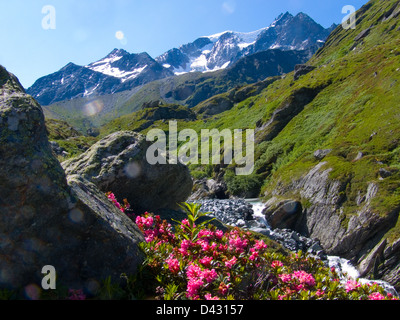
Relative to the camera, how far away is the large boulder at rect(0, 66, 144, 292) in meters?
4.65

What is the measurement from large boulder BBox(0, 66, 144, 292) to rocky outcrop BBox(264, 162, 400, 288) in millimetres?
15859

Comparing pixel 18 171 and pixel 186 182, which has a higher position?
pixel 18 171

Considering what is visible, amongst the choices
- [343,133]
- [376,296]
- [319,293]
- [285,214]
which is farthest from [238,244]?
[343,133]

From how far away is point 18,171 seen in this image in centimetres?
474

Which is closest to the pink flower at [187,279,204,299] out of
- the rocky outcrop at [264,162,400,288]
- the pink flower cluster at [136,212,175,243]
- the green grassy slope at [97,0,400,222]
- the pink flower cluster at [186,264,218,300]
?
the pink flower cluster at [186,264,218,300]

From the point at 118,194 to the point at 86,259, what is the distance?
7961 mm

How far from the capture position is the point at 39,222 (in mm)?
4926

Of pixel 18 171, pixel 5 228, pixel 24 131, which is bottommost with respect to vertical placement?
pixel 5 228

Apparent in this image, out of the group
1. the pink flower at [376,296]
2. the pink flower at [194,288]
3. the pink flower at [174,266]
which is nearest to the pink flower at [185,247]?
the pink flower at [174,266]

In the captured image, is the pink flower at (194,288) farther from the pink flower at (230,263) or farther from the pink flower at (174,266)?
the pink flower at (230,263)

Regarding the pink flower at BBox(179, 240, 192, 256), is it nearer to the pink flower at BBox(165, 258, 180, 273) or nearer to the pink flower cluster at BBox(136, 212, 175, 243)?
the pink flower at BBox(165, 258, 180, 273)

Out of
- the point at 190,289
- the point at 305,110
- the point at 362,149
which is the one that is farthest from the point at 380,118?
the point at 190,289

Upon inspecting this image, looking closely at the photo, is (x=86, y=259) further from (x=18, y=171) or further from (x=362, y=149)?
(x=362, y=149)

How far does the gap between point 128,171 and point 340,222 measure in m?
15.9
